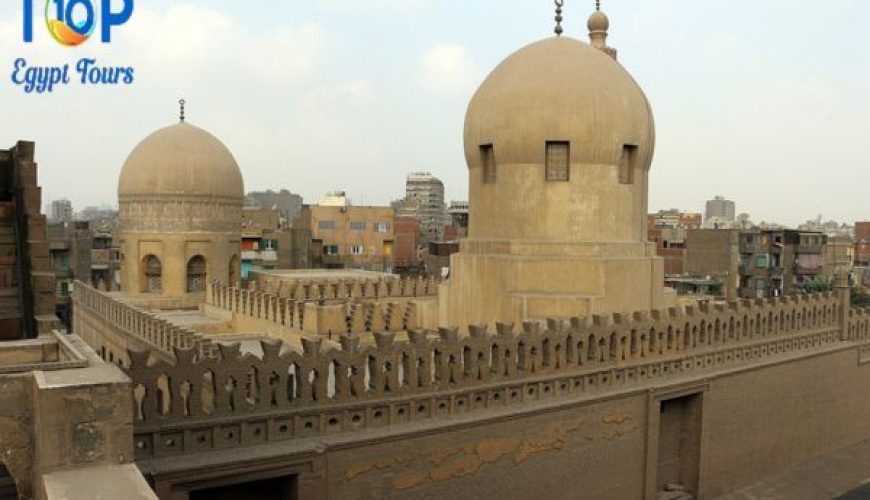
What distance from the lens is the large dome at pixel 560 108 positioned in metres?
13.5

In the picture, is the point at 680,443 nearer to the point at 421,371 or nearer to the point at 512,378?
the point at 512,378

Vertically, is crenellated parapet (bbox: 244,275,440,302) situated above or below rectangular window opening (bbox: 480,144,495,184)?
below

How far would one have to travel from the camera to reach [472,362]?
32.1 feet

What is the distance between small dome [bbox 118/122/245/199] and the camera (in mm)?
23875

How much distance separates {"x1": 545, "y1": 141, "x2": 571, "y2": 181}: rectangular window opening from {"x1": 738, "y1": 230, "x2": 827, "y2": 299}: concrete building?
3941 centimetres

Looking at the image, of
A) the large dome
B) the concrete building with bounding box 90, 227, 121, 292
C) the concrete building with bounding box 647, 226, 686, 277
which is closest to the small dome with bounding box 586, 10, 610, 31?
the large dome

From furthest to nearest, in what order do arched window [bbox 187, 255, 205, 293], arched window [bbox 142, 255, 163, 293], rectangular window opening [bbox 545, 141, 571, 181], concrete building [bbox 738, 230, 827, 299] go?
concrete building [bbox 738, 230, 827, 299], arched window [bbox 187, 255, 205, 293], arched window [bbox 142, 255, 163, 293], rectangular window opening [bbox 545, 141, 571, 181]

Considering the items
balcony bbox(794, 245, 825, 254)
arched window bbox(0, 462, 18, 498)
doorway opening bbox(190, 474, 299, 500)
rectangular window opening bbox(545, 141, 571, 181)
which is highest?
rectangular window opening bbox(545, 141, 571, 181)

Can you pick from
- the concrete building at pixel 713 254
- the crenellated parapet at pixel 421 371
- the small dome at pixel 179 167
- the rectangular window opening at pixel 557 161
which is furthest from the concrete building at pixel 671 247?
the crenellated parapet at pixel 421 371

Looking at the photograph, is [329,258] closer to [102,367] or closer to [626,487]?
[626,487]

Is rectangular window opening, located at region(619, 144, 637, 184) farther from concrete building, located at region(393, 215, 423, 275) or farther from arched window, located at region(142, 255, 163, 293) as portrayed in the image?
concrete building, located at region(393, 215, 423, 275)

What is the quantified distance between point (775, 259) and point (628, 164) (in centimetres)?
4055

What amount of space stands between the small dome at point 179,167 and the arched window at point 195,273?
2.16 metres

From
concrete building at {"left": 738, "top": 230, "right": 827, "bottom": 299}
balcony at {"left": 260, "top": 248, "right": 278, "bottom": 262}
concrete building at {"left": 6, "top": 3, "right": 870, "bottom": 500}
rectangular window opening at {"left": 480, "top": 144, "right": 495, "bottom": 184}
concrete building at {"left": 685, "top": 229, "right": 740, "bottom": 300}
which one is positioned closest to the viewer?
concrete building at {"left": 6, "top": 3, "right": 870, "bottom": 500}
